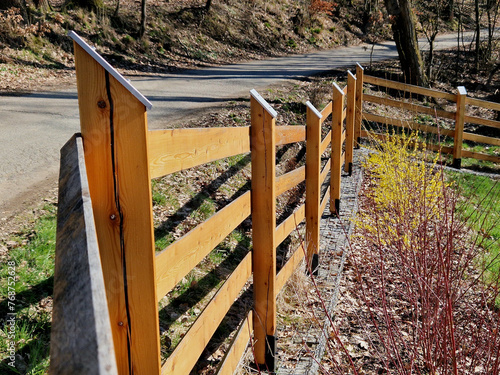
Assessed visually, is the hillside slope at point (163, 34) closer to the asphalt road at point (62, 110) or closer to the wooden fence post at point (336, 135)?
the asphalt road at point (62, 110)

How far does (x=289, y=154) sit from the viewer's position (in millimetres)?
8531

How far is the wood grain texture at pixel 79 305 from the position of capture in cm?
71

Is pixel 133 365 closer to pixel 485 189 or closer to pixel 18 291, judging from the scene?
pixel 18 291

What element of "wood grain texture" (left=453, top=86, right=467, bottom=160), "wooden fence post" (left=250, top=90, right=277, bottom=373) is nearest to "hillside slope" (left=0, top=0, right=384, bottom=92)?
"wood grain texture" (left=453, top=86, right=467, bottom=160)

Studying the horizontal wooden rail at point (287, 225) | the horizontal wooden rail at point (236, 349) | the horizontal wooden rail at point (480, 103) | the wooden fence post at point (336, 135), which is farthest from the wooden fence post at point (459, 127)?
the horizontal wooden rail at point (236, 349)

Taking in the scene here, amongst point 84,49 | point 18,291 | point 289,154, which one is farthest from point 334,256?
point 84,49

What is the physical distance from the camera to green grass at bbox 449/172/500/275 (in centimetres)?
389

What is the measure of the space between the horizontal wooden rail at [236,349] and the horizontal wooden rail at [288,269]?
1.92 ft

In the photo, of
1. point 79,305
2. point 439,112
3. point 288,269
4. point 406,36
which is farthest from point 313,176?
point 406,36

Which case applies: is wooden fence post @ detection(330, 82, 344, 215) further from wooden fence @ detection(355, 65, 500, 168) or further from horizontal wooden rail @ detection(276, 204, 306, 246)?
wooden fence @ detection(355, 65, 500, 168)

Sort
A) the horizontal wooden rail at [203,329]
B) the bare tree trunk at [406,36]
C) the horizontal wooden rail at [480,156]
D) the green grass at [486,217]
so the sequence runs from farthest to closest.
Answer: the bare tree trunk at [406,36], the horizontal wooden rail at [480,156], the green grass at [486,217], the horizontal wooden rail at [203,329]

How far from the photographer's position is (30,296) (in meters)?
3.42

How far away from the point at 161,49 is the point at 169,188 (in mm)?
11853

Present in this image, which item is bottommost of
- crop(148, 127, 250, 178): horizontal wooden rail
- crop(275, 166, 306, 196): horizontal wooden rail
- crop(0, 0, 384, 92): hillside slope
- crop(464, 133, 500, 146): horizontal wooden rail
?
crop(464, 133, 500, 146): horizontal wooden rail
